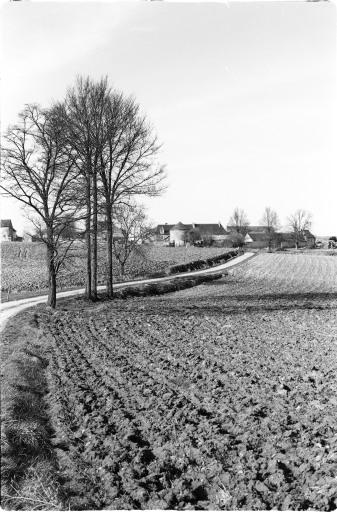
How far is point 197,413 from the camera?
8.09 metres

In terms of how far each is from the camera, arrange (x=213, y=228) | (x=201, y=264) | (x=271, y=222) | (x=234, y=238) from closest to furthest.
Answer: (x=201, y=264)
(x=271, y=222)
(x=234, y=238)
(x=213, y=228)

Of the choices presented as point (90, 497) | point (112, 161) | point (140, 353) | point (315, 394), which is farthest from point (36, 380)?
point (112, 161)

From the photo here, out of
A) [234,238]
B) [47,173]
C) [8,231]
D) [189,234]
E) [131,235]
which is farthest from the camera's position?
[189,234]

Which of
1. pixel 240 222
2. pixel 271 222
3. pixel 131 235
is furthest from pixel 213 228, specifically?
pixel 131 235

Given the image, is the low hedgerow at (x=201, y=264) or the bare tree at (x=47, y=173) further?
the low hedgerow at (x=201, y=264)

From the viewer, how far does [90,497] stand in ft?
19.7

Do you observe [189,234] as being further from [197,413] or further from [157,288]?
[197,413]

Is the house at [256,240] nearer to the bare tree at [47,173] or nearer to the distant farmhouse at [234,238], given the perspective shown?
the distant farmhouse at [234,238]

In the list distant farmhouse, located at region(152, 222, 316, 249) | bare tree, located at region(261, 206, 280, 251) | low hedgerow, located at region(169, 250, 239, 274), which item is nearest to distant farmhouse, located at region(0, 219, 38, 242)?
low hedgerow, located at region(169, 250, 239, 274)

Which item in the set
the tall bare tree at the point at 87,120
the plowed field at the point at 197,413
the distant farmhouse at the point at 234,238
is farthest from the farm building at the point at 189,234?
the plowed field at the point at 197,413

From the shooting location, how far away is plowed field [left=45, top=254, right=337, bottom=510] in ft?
19.1

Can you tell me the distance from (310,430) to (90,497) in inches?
134

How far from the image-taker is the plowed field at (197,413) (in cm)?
582

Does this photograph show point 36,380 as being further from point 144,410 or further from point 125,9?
point 125,9
